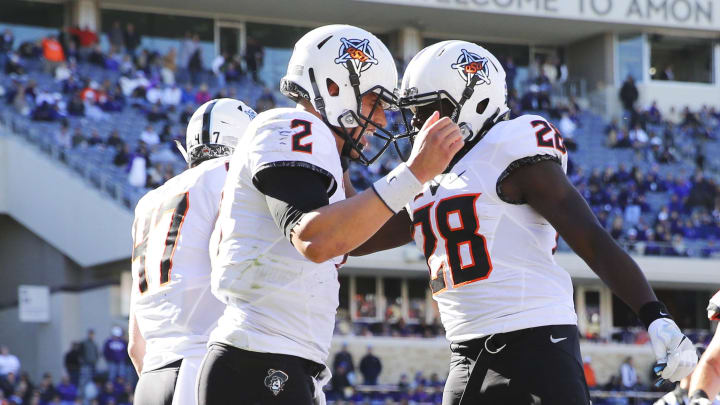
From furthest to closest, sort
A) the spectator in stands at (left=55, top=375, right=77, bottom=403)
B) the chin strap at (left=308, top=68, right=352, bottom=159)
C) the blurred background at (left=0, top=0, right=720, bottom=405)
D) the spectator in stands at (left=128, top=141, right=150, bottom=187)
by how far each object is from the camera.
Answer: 1. the blurred background at (left=0, top=0, right=720, bottom=405)
2. the spectator in stands at (left=128, top=141, right=150, bottom=187)
3. the spectator in stands at (left=55, top=375, right=77, bottom=403)
4. the chin strap at (left=308, top=68, right=352, bottom=159)

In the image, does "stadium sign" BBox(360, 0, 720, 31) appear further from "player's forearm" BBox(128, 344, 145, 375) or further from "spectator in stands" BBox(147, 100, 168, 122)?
"player's forearm" BBox(128, 344, 145, 375)

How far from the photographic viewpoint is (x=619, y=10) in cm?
3597

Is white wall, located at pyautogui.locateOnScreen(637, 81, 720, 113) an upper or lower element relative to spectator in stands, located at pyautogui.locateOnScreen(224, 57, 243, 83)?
lower

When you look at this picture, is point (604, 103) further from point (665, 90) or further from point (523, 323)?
point (523, 323)

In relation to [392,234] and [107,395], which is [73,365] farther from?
[392,234]

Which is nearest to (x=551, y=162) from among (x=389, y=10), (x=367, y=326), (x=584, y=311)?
(x=367, y=326)

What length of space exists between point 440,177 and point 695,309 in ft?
92.8

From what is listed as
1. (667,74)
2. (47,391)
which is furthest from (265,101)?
(667,74)

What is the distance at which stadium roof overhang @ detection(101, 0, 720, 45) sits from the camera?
32938mm

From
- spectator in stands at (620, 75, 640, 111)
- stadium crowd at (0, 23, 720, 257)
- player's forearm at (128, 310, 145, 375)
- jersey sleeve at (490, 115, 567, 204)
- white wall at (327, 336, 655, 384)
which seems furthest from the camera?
spectator in stands at (620, 75, 640, 111)

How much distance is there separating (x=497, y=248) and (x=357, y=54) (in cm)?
88

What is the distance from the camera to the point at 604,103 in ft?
115

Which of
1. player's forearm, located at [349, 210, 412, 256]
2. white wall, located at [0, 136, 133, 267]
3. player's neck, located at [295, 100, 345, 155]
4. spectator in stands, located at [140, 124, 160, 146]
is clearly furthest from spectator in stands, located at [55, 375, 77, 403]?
player's neck, located at [295, 100, 345, 155]

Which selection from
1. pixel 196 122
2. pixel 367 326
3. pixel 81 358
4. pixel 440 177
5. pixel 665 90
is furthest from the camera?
pixel 665 90
